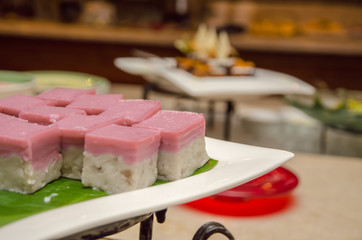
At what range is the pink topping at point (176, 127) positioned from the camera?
0.63 meters

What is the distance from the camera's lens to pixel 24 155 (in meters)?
0.57

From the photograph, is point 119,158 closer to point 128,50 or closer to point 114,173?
point 114,173

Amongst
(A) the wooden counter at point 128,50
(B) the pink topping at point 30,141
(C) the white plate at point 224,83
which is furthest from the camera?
(A) the wooden counter at point 128,50

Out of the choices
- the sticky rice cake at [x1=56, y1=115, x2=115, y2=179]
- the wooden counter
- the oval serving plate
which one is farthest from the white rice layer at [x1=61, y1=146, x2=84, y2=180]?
the wooden counter

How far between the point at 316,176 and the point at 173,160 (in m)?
0.86

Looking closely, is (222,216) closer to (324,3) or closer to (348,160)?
(348,160)

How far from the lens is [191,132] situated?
2.21ft

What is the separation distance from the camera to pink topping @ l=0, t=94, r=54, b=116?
694 mm

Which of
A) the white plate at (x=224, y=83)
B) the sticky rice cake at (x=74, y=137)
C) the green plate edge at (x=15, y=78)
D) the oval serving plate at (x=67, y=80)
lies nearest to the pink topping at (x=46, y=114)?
the sticky rice cake at (x=74, y=137)

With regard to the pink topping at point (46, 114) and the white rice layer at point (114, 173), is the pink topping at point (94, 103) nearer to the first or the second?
the pink topping at point (46, 114)

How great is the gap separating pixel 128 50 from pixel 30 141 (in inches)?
161

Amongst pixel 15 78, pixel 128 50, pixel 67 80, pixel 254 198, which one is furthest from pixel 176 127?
pixel 128 50

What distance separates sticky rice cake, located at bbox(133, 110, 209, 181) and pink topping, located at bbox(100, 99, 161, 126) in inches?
0.5

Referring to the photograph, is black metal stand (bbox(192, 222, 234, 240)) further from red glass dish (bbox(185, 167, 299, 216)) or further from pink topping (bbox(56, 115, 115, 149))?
red glass dish (bbox(185, 167, 299, 216))
